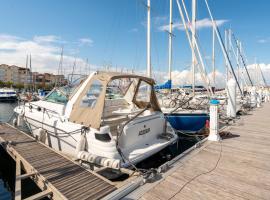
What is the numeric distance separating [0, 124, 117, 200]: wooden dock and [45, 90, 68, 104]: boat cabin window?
83.3 inches

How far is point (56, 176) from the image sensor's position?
13.6ft

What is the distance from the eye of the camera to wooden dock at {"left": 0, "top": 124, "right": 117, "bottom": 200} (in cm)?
350

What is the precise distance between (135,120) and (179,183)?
7.44 feet

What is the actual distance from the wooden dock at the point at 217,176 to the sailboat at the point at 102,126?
1113mm

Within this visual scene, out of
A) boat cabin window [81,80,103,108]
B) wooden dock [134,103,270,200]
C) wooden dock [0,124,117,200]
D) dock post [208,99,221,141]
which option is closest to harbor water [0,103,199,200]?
wooden dock [0,124,117,200]

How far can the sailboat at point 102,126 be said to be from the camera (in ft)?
15.9

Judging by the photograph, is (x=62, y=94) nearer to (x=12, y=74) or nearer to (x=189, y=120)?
(x=189, y=120)

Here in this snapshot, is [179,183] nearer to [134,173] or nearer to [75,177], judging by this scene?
[134,173]

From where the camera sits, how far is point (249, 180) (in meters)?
3.92

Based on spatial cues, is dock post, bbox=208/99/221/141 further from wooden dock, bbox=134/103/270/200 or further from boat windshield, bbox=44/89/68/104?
boat windshield, bbox=44/89/68/104

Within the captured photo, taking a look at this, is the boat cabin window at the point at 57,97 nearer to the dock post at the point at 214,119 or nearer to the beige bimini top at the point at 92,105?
the beige bimini top at the point at 92,105

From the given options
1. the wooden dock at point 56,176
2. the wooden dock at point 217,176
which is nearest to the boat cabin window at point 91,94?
the wooden dock at point 56,176

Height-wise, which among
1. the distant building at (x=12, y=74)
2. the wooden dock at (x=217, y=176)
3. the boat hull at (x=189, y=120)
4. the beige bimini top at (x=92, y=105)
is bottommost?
the wooden dock at (x=217, y=176)

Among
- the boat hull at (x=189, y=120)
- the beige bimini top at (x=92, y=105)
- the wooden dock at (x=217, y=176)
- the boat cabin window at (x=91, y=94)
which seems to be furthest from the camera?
the boat hull at (x=189, y=120)
